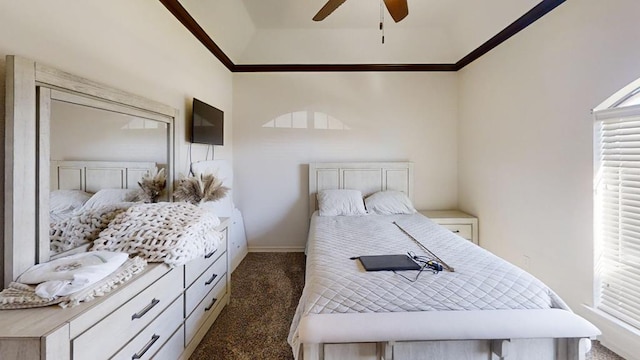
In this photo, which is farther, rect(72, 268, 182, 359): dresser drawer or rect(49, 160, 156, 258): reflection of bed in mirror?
rect(49, 160, 156, 258): reflection of bed in mirror

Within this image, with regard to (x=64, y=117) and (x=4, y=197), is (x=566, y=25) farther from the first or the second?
(x=4, y=197)

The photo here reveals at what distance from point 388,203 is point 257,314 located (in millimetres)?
2059

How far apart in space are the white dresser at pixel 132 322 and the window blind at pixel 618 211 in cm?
291

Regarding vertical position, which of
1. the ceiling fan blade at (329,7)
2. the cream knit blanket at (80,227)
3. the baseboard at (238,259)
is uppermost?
the ceiling fan blade at (329,7)

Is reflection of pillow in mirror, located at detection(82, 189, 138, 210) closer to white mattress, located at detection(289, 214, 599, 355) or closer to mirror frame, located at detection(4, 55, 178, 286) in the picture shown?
mirror frame, located at detection(4, 55, 178, 286)

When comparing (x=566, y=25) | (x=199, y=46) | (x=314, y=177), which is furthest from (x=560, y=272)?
(x=199, y=46)

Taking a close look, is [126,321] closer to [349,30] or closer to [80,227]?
[80,227]

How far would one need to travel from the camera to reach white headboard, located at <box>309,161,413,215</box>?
380 centimetres

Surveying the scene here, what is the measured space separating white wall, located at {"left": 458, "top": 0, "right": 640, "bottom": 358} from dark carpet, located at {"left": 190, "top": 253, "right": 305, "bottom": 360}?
2286 millimetres

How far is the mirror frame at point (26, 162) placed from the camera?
1059mm

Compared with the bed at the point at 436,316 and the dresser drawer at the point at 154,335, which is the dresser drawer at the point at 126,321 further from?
the bed at the point at 436,316

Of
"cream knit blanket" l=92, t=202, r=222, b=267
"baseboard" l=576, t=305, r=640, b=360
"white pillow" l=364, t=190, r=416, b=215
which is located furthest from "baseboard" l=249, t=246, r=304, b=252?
"baseboard" l=576, t=305, r=640, b=360

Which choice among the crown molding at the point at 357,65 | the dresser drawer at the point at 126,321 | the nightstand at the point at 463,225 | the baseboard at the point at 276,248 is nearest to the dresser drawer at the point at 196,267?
the dresser drawer at the point at 126,321

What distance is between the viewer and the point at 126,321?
1.19m
